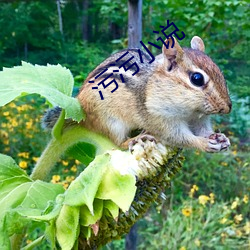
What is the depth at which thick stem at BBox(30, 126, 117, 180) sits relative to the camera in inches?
24.8

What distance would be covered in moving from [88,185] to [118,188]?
3cm

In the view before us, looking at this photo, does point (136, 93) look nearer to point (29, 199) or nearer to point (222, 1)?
point (29, 199)


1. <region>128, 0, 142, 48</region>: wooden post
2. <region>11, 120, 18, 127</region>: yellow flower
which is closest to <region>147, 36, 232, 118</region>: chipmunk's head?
<region>128, 0, 142, 48</region>: wooden post

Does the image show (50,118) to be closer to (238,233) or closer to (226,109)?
(226,109)

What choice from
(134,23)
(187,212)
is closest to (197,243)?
(187,212)

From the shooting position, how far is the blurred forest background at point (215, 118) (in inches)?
79.7

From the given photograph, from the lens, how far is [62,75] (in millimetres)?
663

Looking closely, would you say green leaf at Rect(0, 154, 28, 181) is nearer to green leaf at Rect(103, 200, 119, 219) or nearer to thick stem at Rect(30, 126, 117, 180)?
thick stem at Rect(30, 126, 117, 180)

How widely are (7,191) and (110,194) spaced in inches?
7.1

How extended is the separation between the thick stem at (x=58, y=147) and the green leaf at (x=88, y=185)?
12cm

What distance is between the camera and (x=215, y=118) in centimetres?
221

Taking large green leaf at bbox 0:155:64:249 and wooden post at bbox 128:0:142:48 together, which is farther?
wooden post at bbox 128:0:142:48

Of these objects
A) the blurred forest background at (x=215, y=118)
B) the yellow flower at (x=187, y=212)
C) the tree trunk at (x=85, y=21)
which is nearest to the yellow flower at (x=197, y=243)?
the blurred forest background at (x=215, y=118)

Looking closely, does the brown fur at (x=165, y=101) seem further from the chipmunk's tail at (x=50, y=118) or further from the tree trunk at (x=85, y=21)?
the tree trunk at (x=85, y=21)
